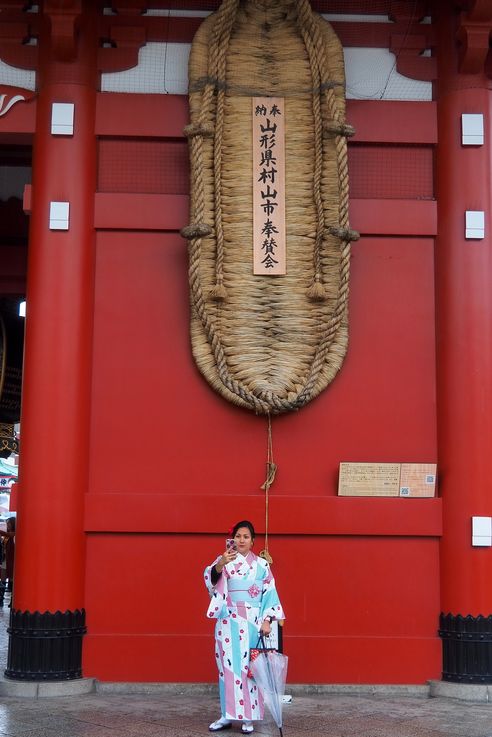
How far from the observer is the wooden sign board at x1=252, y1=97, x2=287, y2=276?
6152 millimetres

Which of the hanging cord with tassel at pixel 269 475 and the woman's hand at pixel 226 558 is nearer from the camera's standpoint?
the woman's hand at pixel 226 558

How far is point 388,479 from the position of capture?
19.7 feet

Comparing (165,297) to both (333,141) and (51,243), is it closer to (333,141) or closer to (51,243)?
(51,243)

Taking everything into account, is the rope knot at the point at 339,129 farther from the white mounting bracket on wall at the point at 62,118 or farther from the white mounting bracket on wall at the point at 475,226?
the white mounting bracket on wall at the point at 62,118

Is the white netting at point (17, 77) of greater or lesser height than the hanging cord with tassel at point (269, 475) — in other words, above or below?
above

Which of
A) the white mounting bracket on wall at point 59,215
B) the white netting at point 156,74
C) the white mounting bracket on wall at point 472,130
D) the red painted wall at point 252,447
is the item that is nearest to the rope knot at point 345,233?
the red painted wall at point 252,447

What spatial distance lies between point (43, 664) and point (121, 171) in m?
3.30

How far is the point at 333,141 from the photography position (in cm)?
620

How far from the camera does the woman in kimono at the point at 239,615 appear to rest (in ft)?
15.9

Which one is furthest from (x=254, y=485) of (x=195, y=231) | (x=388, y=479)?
(x=195, y=231)

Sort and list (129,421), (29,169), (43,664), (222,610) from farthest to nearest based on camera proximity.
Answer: (29,169) → (129,421) → (43,664) → (222,610)

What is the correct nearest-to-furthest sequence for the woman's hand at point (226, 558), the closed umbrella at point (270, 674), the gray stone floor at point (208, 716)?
the closed umbrella at point (270, 674)
the gray stone floor at point (208, 716)
the woman's hand at point (226, 558)

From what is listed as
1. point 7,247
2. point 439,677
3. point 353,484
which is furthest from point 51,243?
point 439,677

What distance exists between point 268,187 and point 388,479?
7.00 feet
